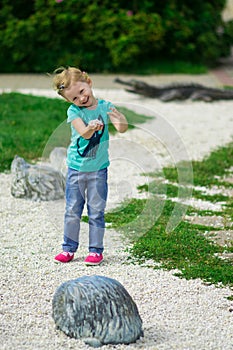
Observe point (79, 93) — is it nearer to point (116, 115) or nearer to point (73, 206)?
point (116, 115)

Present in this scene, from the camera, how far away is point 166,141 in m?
8.84

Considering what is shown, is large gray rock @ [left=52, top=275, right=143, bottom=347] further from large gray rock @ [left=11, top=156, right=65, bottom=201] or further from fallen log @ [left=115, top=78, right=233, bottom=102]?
fallen log @ [left=115, top=78, right=233, bottom=102]

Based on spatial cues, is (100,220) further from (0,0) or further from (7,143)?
(0,0)

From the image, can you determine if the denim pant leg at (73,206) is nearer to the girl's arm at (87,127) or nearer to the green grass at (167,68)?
the girl's arm at (87,127)

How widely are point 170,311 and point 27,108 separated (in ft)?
20.3

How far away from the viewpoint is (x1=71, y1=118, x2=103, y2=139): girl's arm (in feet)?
15.0

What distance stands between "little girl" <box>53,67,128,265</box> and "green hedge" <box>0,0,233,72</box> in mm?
8788

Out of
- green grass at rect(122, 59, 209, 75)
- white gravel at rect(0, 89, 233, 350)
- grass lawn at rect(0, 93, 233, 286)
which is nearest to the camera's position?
white gravel at rect(0, 89, 233, 350)

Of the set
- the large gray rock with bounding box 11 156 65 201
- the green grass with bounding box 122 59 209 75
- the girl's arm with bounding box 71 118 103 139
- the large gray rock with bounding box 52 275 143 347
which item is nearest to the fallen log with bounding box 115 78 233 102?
the green grass with bounding box 122 59 209 75

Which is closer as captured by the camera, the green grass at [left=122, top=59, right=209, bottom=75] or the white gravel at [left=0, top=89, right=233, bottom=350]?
the white gravel at [left=0, top=89, right=233, bottom=350]

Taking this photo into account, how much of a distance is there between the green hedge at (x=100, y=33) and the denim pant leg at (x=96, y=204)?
8.82 meters

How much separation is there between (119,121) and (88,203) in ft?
1.91

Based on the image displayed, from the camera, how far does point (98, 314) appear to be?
367 cm

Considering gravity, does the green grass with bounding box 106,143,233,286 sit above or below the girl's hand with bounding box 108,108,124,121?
below
